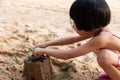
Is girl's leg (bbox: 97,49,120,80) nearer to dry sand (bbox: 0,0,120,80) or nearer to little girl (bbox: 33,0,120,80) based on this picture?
little girl (bbox: 33,0,120,80)

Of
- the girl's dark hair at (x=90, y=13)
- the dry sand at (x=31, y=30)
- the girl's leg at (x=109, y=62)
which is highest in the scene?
the girl's dark hair at (x=90, y=13)

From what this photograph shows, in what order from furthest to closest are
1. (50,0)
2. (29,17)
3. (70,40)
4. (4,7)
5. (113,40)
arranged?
(50,0) < (4,7) < (29,17) < (70,40) < (113,40)

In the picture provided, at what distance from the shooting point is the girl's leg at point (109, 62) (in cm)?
234

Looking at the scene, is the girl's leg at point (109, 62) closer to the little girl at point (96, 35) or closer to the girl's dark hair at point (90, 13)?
the little girl at point (96, 35)

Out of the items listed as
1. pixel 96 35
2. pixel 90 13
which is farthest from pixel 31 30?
pixel 90 13

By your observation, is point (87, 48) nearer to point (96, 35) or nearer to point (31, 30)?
point (96, 35)

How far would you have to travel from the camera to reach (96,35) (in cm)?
241

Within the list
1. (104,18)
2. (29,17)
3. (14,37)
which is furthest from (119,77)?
(29,17)

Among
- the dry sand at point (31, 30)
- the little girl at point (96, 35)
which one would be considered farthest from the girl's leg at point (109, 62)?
the dry sand at point (31, 30)

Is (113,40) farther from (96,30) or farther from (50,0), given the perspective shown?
(50,0)

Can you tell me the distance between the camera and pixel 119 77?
241 cm

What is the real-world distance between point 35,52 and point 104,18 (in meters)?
0.58

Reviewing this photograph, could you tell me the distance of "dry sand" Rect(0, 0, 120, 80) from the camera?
2818mm

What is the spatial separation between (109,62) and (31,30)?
1.42m
